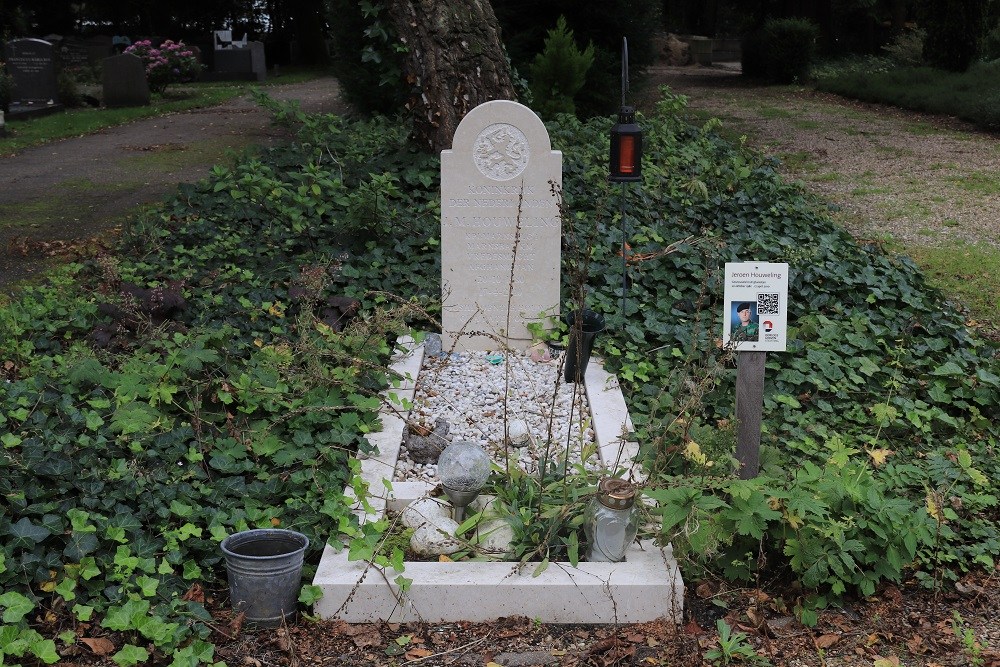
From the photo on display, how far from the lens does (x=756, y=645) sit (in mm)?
3455

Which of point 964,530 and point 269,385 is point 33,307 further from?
point 964,530

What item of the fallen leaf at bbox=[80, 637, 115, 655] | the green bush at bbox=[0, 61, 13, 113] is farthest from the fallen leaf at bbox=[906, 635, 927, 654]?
the green bush at bbox=[0, 61, 13, 113]

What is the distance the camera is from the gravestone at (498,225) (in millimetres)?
5930

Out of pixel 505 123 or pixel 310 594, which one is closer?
pixel 310 594

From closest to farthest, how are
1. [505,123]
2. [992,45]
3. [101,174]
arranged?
[505,123], [101,174], [992,45]

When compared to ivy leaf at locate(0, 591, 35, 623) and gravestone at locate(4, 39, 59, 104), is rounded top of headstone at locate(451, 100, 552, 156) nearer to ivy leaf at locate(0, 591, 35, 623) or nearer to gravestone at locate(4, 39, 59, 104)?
ivy leaf at locate(0, 591, 35, 623)

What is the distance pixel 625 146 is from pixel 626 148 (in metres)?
0.02

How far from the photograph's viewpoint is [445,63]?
29.8ft

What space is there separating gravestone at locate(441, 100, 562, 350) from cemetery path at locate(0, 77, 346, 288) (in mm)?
3468

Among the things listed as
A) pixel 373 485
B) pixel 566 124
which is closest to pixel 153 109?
pixel 566 124

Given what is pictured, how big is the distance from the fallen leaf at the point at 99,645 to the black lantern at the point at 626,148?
4208 millimetres


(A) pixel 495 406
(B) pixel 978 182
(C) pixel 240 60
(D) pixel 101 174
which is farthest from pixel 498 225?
(C) pixel 240 60

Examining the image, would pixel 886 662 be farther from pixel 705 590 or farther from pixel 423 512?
pixel 423 512

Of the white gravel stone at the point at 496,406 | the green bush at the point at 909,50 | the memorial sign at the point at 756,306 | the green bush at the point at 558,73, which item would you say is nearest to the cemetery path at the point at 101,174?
the white gravel stone at the point at 496,406
